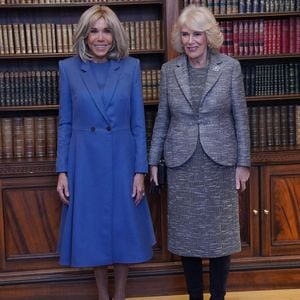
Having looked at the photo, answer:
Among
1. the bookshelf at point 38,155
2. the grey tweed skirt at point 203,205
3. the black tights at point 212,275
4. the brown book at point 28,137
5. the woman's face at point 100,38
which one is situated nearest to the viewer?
the woman's face at point 100,38

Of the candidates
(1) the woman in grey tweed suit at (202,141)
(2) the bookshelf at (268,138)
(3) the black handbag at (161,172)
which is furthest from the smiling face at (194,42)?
(2) the bookshelf at (268,138)

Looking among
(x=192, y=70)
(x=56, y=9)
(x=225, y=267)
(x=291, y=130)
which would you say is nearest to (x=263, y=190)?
(x=291, y=130)

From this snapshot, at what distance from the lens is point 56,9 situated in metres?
3.50

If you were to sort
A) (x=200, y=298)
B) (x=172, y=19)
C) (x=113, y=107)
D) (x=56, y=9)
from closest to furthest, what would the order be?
(x=113, y=107)
(x=200, y=298)
(x=172, y=19)
(x=56, y=9)

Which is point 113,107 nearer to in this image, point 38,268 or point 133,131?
point 133,131

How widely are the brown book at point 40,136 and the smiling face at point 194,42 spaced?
3.44 feet

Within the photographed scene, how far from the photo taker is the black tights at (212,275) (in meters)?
2.81

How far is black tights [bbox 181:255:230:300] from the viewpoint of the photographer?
2812 millimetres

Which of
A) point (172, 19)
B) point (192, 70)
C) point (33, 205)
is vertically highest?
point (172, 19)

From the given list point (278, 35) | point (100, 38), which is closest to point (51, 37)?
point (100, 38)

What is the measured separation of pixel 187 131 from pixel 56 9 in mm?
1313

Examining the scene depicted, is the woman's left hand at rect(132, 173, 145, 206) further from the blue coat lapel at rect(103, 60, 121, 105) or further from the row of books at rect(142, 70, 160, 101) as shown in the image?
the row of books at rect(142, 70, 160, 101)

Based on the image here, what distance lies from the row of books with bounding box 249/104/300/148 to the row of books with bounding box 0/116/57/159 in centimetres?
115

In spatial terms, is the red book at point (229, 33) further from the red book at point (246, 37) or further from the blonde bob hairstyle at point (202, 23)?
the blonde bob hairstyle at point (202, 23)
